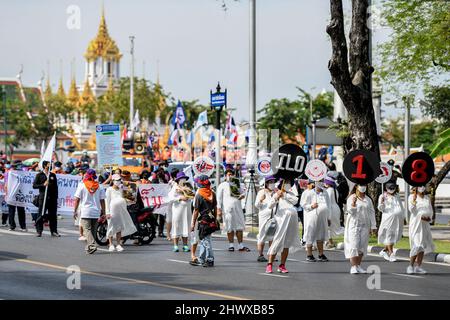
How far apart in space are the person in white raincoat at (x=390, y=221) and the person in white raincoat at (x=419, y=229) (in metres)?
2.38

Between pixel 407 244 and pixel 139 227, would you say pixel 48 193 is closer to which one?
pixel 139 227

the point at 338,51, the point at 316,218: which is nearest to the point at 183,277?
the point at 316,218

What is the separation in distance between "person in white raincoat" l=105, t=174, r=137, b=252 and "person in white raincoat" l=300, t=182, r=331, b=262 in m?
3.76

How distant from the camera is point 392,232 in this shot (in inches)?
850

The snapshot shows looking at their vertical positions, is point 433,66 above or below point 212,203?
above

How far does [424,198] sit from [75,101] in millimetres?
133285

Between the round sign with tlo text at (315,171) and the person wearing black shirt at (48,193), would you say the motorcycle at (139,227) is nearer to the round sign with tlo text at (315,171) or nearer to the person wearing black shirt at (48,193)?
the person wearing black shirt at (48,193)

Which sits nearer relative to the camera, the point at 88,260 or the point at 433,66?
the point at 88,260

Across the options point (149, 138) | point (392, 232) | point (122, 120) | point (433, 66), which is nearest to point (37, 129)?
point (122, 120)

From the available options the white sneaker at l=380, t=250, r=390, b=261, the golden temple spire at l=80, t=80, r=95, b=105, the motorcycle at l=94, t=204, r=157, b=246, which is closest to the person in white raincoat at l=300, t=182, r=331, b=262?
the white sneaker at l=380, t=250, r=390, b=261

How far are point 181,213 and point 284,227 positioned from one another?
15.9ft

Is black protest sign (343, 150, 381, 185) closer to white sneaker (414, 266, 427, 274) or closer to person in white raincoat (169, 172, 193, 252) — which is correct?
white sneaker (414, 266, 427, 274)

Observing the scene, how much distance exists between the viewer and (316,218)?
70.5ft

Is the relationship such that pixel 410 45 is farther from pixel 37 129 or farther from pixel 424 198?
pixel 37 129
